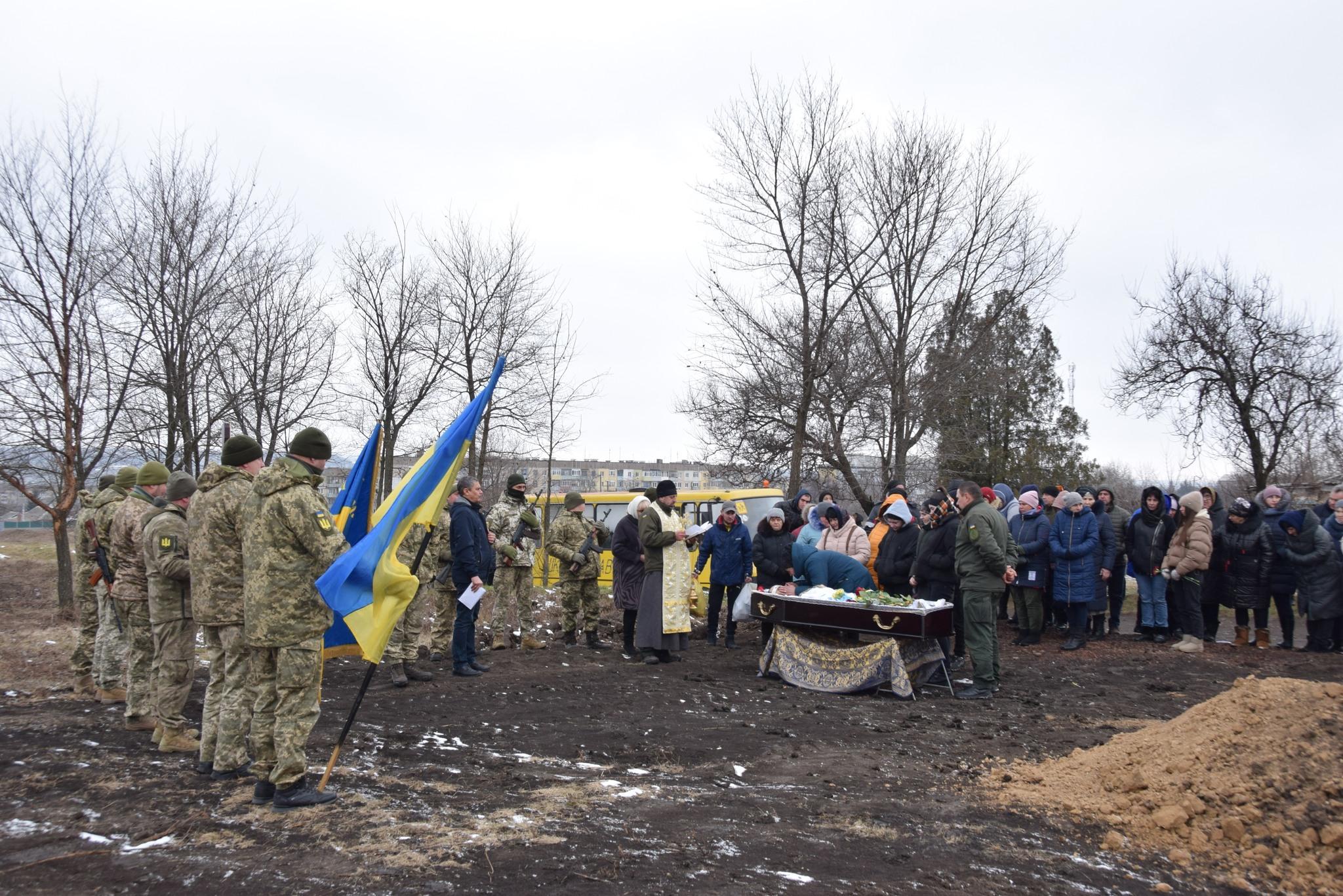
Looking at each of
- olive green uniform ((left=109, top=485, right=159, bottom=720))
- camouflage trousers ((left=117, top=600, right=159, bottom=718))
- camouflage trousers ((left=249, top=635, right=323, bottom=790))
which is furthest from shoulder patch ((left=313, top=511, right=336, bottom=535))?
camouflage trousers ((left=117, top=600, right=159, bottom=718))

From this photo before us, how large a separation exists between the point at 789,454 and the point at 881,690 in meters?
10.00

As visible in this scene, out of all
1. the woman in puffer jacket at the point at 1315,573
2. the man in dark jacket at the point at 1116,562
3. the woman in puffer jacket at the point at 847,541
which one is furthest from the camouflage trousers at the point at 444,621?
the woman in puffer jacket at the point at 1315,573

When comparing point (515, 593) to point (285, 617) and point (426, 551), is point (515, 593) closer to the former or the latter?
point (426, 551)

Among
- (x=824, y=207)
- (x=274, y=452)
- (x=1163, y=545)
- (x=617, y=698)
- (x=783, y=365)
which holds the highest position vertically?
(x=824, y=207)

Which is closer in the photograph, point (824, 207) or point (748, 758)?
point (748, 758)

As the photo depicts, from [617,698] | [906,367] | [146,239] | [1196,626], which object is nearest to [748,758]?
[617,698]

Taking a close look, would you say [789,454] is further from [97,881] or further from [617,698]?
[97,881]

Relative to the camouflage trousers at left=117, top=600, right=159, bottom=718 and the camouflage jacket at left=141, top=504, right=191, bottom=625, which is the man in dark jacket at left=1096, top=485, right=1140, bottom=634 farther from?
the camouflage trousers at left=117, top=600, right=159, bottom=718

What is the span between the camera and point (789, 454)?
18641mm

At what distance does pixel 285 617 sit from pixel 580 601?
23.1ft

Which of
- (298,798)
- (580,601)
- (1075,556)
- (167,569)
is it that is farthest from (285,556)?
(1075,556)

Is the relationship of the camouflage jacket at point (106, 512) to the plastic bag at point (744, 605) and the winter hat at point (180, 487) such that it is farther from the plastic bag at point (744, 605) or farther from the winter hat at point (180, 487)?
the plastic bag at point (744, 605)

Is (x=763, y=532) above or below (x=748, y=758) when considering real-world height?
above

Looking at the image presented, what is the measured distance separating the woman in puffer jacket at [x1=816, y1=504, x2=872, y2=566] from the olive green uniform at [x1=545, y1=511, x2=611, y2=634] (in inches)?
112
